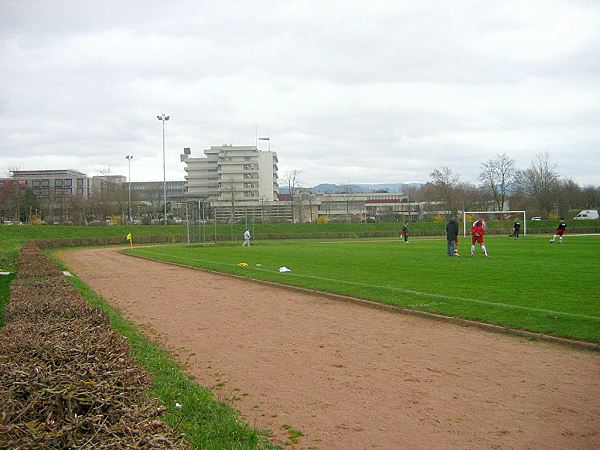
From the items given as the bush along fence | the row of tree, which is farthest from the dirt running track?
the row of tree

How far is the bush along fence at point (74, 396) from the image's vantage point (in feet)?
11.1

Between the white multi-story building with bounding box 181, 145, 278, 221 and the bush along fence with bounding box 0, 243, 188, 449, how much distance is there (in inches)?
4442

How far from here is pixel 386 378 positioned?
790 cm

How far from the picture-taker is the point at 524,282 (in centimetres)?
1753

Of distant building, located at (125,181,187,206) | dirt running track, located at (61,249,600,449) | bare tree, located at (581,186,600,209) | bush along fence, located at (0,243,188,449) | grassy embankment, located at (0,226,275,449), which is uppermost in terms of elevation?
distant building, located at (125,181,187,206)


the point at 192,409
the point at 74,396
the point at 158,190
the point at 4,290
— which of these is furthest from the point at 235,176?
the point at 74,396

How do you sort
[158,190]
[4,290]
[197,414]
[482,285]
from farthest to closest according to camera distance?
[158,190], [4,290], [482,285], [197,414]

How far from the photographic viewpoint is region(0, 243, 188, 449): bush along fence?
3385 mm

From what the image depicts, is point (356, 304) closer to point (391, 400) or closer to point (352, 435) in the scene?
point (391, 400)

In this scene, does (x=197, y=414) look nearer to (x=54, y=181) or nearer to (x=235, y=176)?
(x=235, y=176)

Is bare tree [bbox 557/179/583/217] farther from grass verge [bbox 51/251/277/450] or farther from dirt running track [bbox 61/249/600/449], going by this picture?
grass verge [bbox 51/251/277/450]

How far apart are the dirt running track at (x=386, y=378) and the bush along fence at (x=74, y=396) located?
190 centimetres

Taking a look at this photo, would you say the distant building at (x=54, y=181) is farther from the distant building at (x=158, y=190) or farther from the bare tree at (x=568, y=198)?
the bare tree at (x=568, y=198)

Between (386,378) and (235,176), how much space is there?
392 ft
